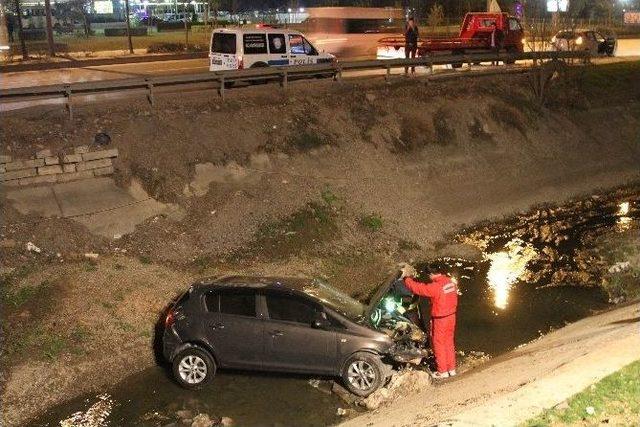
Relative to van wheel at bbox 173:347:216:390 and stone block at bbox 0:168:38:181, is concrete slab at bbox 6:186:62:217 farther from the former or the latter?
van wheel at bbox 173:347:216:390

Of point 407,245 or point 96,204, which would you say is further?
point 407,245

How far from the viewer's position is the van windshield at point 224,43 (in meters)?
→ 22.5

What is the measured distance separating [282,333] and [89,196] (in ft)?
25.1

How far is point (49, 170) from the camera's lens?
51.6ft

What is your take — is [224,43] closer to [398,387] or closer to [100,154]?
[100,154]

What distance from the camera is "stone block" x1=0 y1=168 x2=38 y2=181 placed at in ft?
50.0

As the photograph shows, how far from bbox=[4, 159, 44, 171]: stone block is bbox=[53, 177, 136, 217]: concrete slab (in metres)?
0.64

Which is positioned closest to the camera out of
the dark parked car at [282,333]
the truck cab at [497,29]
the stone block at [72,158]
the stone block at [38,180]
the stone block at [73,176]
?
the dark parked car at [282,333]

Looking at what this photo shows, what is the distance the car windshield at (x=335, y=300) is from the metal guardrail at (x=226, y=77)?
986 cm

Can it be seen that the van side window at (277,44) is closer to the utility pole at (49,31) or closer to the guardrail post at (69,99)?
the guardrail post at (69,99)

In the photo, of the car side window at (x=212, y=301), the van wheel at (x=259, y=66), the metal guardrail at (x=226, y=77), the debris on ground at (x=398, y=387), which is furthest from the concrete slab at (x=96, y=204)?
the debris on ground at (x=398, y=387)

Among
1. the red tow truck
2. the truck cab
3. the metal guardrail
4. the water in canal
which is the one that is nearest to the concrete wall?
the metal guardrail

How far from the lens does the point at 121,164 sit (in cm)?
1670

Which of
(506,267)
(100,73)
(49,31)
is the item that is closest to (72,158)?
(506,267)
